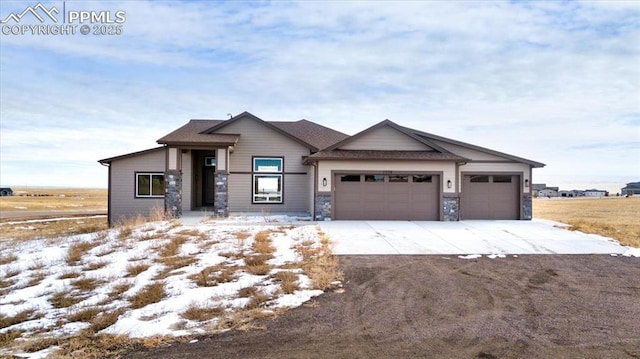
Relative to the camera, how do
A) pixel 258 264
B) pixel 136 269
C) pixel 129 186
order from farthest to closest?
pixel 129 186
pixel 258 264
pixel 136 269

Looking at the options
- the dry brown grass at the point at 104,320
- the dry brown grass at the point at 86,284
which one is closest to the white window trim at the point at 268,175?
the dry brown grass at the point at 86,284

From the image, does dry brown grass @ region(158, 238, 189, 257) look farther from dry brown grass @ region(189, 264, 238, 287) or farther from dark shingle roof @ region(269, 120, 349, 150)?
dark shingle roof @ region(269, 120, 349, 150)

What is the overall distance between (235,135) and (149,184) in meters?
4.85

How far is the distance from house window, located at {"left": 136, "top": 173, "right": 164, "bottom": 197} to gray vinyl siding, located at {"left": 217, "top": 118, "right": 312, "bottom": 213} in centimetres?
349

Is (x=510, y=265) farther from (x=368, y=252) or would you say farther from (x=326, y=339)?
(x=326, y=339)

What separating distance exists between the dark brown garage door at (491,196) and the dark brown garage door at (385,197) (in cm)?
205

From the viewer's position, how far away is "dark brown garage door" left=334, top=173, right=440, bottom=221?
53.5ft

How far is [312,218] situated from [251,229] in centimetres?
376

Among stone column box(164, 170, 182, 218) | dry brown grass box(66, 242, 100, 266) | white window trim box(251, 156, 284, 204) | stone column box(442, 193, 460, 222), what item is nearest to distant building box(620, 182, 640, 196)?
stone column box(442, 193, 460, 222)

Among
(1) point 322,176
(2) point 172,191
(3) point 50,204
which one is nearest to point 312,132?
(1) point 322,176

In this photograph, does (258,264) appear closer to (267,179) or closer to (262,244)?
(262,244)

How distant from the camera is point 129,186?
1853cm

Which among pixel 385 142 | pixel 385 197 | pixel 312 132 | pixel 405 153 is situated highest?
pixel 312 132

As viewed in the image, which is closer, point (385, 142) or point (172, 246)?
point (172, 246)
